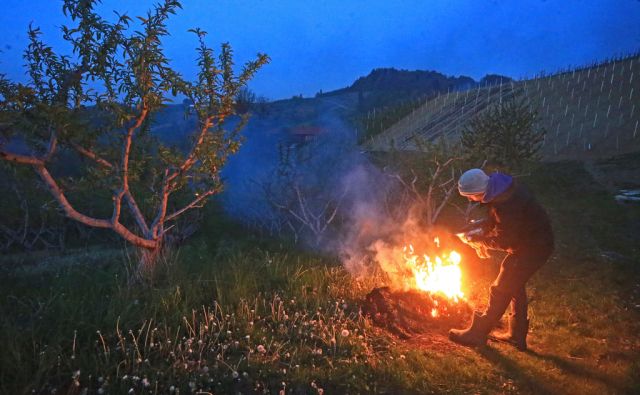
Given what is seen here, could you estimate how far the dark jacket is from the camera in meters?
4.52

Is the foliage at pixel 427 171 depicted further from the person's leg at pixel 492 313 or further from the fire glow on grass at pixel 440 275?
the person's leg at pixel 492 313

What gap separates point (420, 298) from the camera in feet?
19.6

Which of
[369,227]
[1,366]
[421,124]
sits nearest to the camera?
[1,366]

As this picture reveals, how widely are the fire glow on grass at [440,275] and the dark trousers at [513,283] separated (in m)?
1.23

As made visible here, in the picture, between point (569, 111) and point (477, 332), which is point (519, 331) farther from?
point (569, 111)

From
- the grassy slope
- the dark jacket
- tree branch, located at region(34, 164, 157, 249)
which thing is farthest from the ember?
tree branch, located at region(34, 164, 157, 249)

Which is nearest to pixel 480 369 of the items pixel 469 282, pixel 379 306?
pixel 379 306

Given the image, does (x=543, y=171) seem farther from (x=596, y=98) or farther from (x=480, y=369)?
(x=480, y=369)

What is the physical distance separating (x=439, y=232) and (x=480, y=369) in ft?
19.6

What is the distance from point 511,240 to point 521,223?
0.23 meters

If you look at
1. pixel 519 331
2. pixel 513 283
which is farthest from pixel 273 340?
pixel 519 331

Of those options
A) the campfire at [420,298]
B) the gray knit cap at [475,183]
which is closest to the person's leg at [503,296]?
the campfire at [420,298]

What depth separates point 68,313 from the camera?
161 inches

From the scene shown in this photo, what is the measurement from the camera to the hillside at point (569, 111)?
17.3 m
